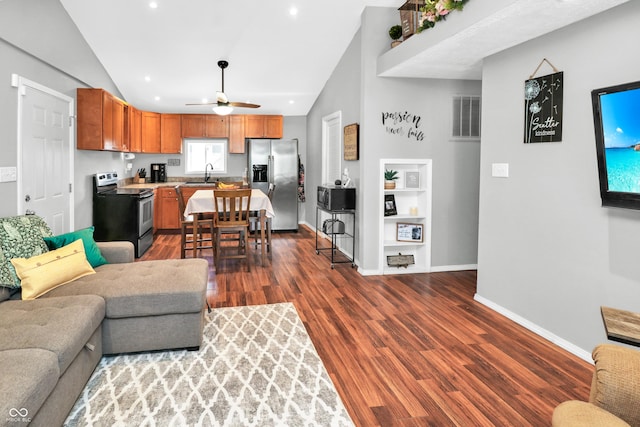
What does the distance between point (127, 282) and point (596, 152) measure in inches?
125

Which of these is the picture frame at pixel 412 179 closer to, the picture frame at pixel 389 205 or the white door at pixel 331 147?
the picture frame at pixel 389 205

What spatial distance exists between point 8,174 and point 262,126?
535 cm

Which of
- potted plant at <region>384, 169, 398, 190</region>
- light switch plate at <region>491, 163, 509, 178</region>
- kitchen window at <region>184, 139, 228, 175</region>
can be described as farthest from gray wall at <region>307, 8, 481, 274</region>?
kitchen window at <region>184, 139, 228, 175</region>

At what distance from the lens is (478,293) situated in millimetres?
4145

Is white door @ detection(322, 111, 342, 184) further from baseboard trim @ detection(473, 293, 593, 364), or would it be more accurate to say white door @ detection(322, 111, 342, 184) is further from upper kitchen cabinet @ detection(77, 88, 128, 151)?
upper kitchen cabinet @ detection(77, 88, 128, 151)

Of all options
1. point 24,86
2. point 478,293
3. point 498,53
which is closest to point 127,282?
point 24,86

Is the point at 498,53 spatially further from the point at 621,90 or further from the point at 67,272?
the point at 67,272

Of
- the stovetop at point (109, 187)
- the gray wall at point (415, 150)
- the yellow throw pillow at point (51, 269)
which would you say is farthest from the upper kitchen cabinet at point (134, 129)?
the yellow throw pillow at point (51, 269)

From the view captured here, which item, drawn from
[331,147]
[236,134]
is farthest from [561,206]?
[236,134]

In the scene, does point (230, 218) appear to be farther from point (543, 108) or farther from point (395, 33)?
point (543, 108)

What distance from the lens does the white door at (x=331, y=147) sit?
6312 millimetres

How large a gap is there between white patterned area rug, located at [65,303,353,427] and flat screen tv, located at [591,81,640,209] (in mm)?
2013

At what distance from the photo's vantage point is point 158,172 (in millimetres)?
8461

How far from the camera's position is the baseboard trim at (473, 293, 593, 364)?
2915mm
